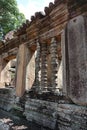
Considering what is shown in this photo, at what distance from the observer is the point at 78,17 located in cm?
305

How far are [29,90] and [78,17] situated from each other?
2.40 metres

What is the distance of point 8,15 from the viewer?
1148 cm

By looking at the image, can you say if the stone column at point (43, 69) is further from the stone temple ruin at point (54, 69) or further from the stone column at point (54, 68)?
the stone column at point (54, 68)

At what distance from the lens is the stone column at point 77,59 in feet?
8.96

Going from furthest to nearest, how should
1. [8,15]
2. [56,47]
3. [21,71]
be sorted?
[8,15], [21,71], [56,47]

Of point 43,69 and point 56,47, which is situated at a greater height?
point 56,47

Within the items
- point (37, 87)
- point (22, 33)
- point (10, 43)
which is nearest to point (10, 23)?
point (10, 43)

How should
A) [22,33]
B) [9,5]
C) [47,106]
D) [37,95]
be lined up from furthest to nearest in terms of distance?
[9,5] < [22,33] < [37,95] < [47,106]

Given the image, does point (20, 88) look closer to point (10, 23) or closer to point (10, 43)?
point (10, 43)

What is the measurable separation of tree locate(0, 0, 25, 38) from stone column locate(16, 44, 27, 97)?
7.54 m

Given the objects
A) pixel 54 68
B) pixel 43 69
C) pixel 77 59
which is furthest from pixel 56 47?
pixel 77 59

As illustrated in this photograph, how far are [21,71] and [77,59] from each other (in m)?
2.18

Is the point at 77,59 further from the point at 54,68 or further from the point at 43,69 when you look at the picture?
the point at 43,69

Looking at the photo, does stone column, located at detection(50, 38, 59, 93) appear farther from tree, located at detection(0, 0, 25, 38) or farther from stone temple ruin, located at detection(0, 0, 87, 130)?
tree, located at detection(0, 0, 25, 38)
